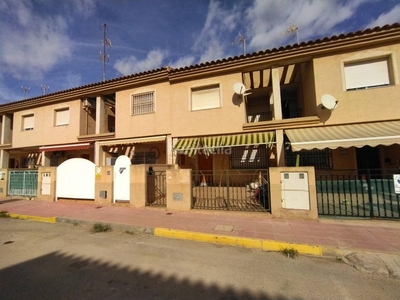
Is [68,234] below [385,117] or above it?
below

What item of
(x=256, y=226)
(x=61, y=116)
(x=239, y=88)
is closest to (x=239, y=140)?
(x=239, y=88)

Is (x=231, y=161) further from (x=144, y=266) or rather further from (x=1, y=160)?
(x=1, y=160)

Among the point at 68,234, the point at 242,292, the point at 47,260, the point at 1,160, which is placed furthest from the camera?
the point at 1,160

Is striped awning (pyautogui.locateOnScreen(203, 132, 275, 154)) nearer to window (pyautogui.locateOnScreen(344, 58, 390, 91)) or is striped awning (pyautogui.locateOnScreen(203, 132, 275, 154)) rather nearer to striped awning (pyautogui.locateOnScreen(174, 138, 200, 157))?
striped awning (pyautogui.locateOnScreen(174, 138, 200, 157))

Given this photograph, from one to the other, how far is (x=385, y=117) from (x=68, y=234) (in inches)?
545

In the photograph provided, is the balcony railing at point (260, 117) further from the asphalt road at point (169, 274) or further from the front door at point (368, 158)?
the asphalt road at point (169, 274)

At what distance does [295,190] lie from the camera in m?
7.34

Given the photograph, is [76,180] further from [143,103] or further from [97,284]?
[97,284]

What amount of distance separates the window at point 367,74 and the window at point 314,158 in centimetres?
361

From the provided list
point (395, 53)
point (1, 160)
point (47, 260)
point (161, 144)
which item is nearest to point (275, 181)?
point (47, 260)

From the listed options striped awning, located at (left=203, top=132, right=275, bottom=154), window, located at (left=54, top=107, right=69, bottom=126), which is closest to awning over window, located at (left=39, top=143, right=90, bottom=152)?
window, located at (left=54, top=107, right=69, bottom=126)

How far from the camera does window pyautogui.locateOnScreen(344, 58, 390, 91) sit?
901 centimetres

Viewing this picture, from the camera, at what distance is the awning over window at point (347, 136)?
742 cm

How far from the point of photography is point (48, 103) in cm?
1559
